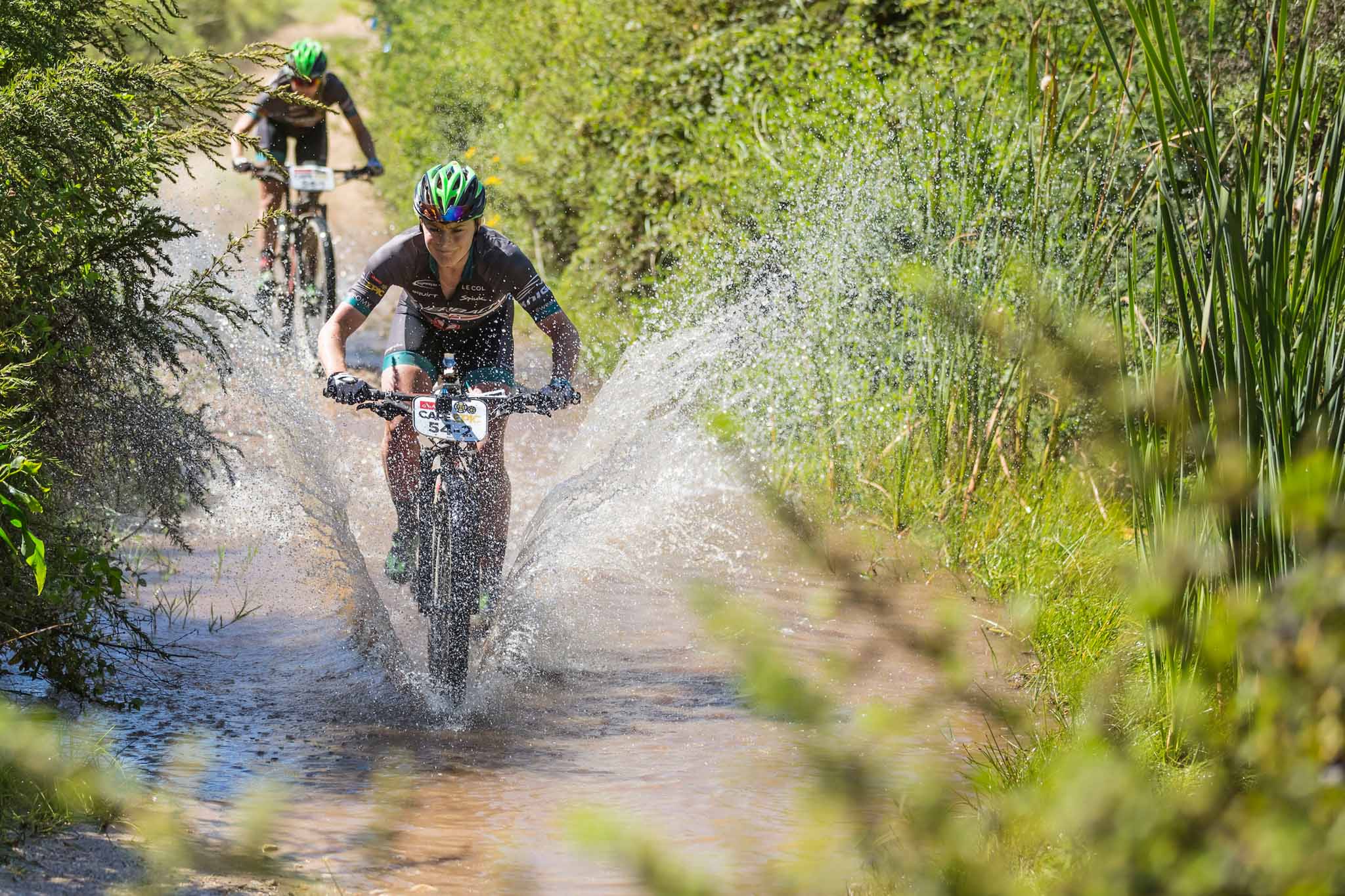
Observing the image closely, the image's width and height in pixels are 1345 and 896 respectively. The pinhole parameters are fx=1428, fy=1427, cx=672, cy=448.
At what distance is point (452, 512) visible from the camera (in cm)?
520

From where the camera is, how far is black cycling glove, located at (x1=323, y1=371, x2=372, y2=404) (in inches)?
194

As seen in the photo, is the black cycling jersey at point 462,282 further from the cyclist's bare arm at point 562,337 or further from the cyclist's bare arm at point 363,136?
the cyclist's bare arm at point 363,136

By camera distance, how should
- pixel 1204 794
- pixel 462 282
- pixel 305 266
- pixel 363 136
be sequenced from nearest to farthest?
1. pixel 1204 794
2. pixel 462 282
3. pixel 305 266
4. pixel 363 136

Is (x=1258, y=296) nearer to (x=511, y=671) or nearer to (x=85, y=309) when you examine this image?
(x=511, y=671)

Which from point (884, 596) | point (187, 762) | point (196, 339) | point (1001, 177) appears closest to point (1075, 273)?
point (1001, 177)

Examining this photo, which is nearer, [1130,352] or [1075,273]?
[1130,352]

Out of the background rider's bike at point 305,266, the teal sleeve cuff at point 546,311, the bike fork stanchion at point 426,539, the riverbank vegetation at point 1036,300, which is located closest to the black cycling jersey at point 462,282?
the teal sleeve cuff at point 546,311

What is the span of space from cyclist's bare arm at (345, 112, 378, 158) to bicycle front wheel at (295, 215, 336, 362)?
69 cm

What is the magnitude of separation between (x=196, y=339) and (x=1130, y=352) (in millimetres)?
3520

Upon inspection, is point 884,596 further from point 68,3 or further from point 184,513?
point 184,513

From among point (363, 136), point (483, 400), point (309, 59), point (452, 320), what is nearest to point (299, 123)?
point (363, 136)

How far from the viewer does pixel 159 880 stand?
352 centimetres

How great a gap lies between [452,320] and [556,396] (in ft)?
2.94

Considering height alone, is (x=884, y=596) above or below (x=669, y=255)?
below
